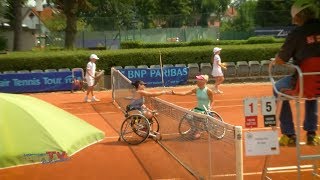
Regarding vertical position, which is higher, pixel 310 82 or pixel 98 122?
pixel 310 82

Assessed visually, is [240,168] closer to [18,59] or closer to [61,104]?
[61,104]

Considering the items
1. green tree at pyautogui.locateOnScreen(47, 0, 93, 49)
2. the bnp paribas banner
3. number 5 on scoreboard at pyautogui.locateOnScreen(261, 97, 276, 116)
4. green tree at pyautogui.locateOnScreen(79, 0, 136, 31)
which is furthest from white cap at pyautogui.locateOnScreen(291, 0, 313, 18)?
green tree at pyautogui.locateOnScreen(79, 0, 136, 31)

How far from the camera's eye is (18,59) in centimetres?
2609

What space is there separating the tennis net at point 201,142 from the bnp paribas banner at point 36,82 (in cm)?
1365

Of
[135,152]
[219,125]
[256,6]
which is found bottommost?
[135,152]

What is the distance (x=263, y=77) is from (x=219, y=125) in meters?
21.5

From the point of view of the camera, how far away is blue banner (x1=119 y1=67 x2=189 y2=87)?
2531cm

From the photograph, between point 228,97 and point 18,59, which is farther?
point 18,59

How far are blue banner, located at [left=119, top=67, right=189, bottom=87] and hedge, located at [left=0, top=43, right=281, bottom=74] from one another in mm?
1773

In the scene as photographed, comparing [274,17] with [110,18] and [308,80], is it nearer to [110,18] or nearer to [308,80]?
[110,18]

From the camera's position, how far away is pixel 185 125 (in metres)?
8.80

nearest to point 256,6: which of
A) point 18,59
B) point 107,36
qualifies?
point 107,36

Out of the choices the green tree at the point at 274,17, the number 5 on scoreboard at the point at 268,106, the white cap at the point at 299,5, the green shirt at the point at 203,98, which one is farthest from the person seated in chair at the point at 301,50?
the green tree at the point at 274,17

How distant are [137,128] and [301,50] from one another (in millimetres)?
5781
